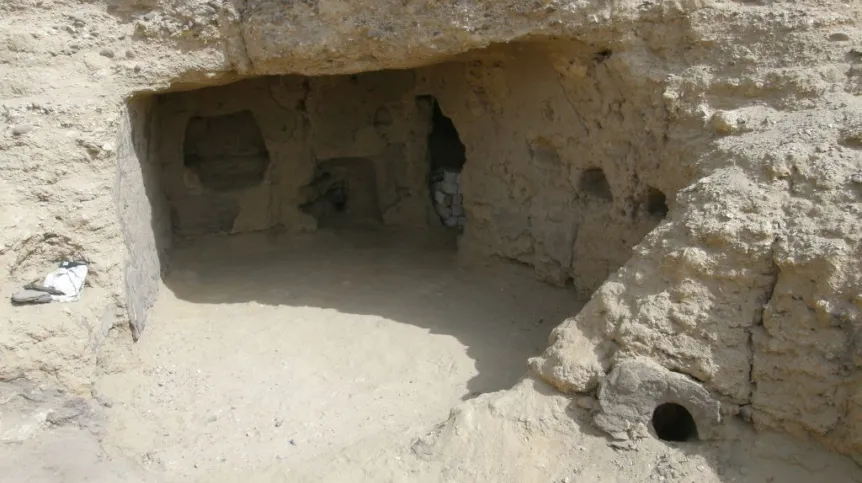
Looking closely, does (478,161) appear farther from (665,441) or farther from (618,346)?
(665,441)

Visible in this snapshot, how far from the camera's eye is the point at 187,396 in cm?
429

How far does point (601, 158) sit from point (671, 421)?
180 cm

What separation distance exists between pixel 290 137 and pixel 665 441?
14.2 ft

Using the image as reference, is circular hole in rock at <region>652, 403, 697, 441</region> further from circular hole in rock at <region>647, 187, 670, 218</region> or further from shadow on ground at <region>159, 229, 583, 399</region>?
circular hole in rock at <region>647, 187, 670, 218</region>

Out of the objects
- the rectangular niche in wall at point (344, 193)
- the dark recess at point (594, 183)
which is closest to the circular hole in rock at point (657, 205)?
the dark recess at point (594, 183)

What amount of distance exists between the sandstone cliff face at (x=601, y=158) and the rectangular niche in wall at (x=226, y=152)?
3.64ft

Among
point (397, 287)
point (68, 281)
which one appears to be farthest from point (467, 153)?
point (68, 281)

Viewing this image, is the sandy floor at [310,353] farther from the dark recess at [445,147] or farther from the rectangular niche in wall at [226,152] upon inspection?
the dark recess at [445,147]

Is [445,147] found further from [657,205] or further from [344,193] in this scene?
[657,205]

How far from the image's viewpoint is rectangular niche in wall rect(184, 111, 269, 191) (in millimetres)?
6719

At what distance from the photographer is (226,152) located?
271 inches

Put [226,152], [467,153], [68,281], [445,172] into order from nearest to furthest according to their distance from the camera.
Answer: [68,281], [467,153], [226,152], [445,172]

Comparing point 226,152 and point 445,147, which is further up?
point 445,147

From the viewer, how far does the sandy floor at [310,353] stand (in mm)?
4000
